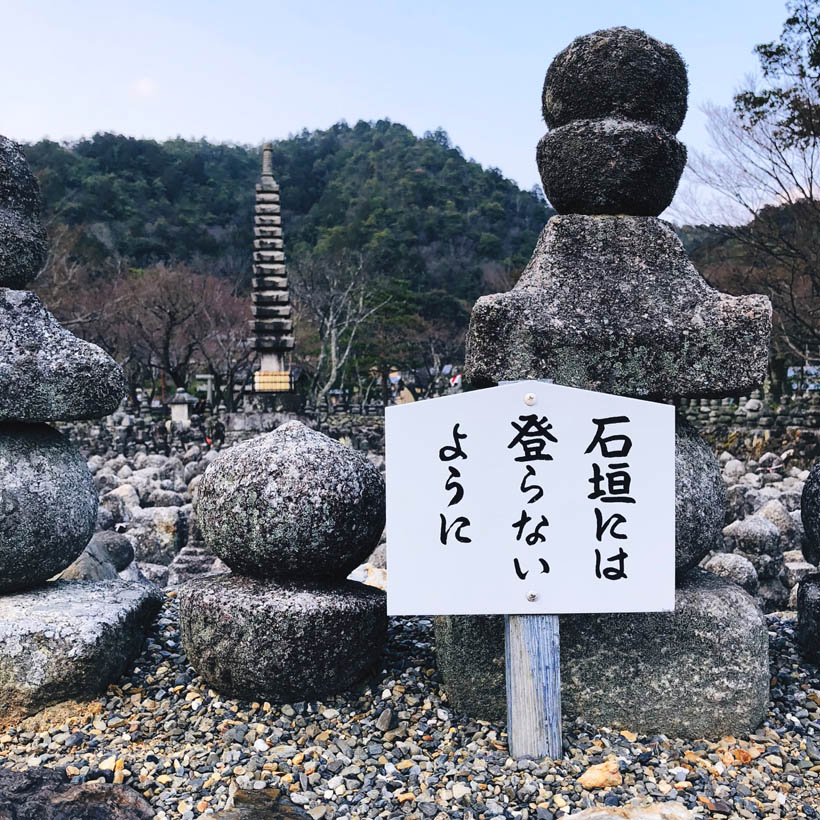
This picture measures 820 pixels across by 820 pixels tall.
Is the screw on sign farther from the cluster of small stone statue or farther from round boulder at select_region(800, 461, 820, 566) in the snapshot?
round boulder at select_region(800, 461, 820, 566)

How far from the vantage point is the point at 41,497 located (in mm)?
3580

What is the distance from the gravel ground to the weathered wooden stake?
78 millimetres

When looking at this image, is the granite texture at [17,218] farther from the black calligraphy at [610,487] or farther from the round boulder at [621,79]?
the black calligraphy at [610,487]

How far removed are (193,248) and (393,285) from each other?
12.5 metres

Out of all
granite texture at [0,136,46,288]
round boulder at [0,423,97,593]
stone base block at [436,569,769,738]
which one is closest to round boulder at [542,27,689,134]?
stone base block at [436,569,769,738]

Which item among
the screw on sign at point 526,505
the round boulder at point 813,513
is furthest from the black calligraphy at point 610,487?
the round boulder at point 813,513

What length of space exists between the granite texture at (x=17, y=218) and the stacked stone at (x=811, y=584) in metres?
4.08

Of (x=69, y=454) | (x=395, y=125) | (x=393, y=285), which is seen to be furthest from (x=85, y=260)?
(x=395, y=125)

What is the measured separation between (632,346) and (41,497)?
2.83 m

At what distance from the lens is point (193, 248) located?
132ft

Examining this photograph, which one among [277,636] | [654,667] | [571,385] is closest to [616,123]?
[571,385]

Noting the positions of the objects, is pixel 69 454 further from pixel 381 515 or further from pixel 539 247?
pixel 539 247

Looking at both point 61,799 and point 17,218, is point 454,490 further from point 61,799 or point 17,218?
point 17,218

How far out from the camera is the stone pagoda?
827 inches
